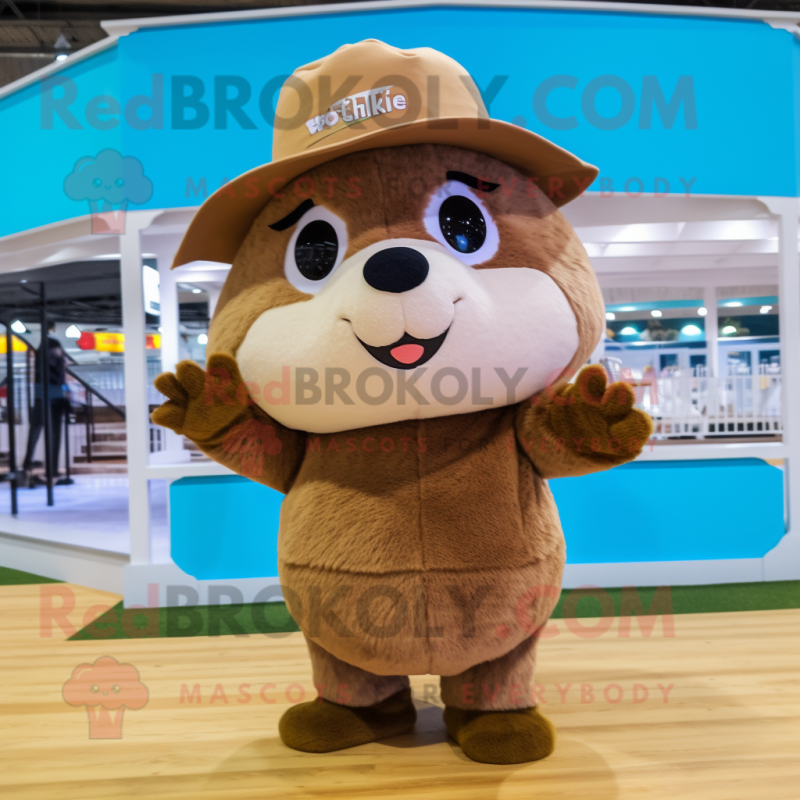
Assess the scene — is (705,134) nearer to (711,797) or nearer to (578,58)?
(578,58)

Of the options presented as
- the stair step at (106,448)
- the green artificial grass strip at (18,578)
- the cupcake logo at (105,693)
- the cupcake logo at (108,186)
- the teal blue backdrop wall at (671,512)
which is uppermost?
the cupcake logo at (108,186)

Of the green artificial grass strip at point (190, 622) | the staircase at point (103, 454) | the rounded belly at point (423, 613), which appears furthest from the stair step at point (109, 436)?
the rounded belly at point (423, 613)

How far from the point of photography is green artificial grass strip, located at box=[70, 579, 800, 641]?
2.38 m

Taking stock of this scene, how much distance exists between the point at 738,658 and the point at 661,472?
42.5 inches

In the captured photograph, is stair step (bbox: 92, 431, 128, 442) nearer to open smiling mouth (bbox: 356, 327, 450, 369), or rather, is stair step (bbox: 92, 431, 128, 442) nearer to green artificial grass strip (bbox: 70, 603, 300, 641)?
green artificial grass strip (bbox: 70, 603, 300, 641)

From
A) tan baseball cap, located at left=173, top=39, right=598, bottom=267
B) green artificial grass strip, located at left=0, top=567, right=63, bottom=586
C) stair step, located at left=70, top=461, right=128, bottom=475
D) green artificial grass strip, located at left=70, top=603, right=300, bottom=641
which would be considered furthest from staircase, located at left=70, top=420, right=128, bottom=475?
tan baseball cap, located at left=173, top=39, right=598, bottom=267

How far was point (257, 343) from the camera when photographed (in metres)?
1.20

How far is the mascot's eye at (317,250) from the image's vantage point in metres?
1.20

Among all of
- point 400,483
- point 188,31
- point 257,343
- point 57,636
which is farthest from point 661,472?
point 188,31

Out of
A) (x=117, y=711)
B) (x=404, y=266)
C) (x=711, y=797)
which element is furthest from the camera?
(x=117, y=711)

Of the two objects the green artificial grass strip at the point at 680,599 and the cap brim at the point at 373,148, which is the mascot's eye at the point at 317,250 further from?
the green artificial grass strip at the point at 680,599

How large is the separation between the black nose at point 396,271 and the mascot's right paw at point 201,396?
321mm

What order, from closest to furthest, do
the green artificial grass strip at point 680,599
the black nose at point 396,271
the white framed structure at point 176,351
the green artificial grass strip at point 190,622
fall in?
1. the black nose at point 396,271
2. the green artificial grass strip at point 190,622
3. the green artificial grass strip at point 680,599
4. the white framed structure at point 176,351

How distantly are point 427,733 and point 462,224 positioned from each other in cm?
103
